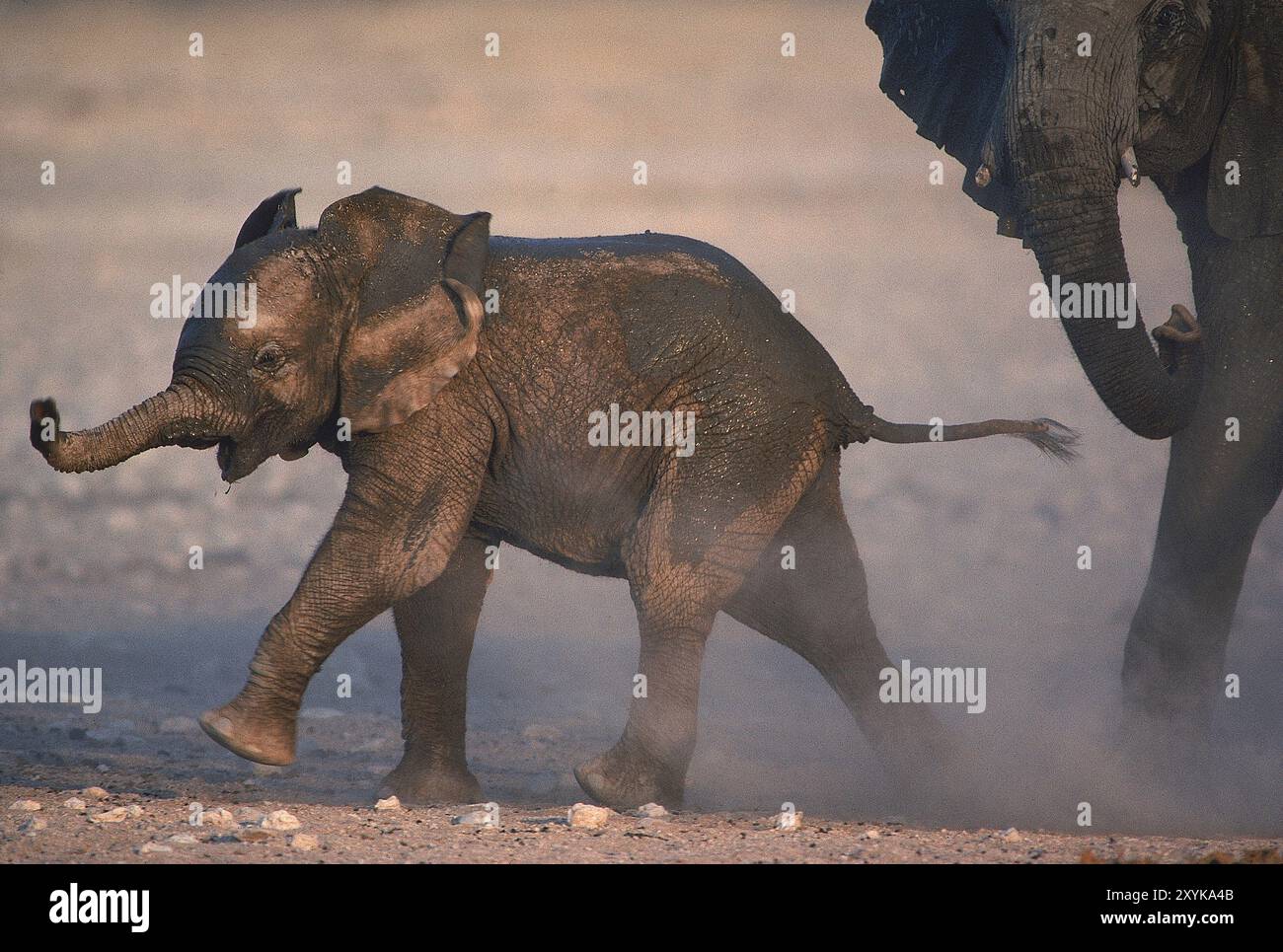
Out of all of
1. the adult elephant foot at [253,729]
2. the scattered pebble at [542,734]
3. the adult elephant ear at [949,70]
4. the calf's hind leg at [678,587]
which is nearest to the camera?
the adult elephant foot at [253,729]

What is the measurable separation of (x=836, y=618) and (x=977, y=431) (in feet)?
2.48

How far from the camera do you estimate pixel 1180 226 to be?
285 inches

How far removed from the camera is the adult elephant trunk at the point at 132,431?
572cm

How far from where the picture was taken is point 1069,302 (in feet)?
21.4

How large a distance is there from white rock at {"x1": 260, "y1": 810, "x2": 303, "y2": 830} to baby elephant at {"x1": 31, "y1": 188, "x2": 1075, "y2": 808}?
1.40ft

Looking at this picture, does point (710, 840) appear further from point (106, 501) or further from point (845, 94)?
point (845, 94)

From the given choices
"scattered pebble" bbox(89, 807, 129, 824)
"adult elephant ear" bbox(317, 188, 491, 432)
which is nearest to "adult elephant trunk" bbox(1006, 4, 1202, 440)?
"adult elephant ear" bbox(317, 188, 491, 432)

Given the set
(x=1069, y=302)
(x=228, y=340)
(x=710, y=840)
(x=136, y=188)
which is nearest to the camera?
(x=710, y=840)

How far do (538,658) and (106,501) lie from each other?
3426 mm

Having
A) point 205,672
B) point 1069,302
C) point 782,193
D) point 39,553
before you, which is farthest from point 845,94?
point 1069,302

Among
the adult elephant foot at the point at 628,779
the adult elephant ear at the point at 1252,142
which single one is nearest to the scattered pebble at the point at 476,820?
the adult elephant foot at the point at 628,779

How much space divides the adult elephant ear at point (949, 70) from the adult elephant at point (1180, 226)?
0.27m

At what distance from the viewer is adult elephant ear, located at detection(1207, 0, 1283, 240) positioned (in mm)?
6797

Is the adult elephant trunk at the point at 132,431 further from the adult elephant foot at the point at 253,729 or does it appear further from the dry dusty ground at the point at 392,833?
the dry dusty ground at the point at 392,833
